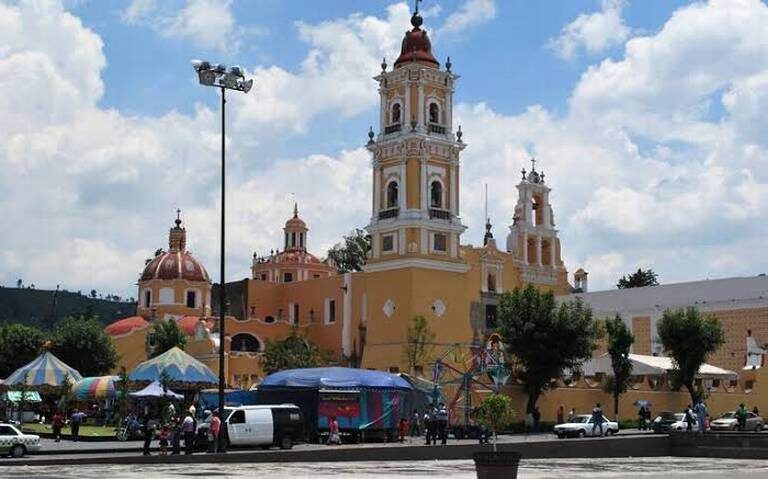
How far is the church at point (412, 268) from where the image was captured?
6538 centimetres

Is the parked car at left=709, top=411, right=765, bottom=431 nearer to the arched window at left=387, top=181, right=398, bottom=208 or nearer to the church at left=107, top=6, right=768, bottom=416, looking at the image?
the church at left=107, top=6, right=768, bottom=416

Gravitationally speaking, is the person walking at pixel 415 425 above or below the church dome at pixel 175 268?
below

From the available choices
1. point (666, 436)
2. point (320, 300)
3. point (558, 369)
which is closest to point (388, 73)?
point (320, 300)

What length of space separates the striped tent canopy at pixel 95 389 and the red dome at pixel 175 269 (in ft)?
116

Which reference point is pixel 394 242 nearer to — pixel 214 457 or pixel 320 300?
pixel 320 300

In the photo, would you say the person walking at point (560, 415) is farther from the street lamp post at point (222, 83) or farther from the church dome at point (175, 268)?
the church dome at point (175, 268)

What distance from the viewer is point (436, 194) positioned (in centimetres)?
6731

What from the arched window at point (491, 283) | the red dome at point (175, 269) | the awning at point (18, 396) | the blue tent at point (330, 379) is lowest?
the awning at point (18, 396)

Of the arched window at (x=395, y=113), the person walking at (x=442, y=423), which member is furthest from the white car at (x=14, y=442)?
the arched window at (x=395, y=113)

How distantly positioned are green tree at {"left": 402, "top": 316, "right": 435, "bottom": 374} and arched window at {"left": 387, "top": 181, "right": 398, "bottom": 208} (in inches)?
303

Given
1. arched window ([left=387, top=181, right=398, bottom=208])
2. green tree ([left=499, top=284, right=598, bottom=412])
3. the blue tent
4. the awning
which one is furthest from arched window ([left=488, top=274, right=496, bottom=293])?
the blue tent

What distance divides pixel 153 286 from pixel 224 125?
5426 centimetres

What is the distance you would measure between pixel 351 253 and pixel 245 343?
26161mm

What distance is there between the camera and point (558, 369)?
166ft
